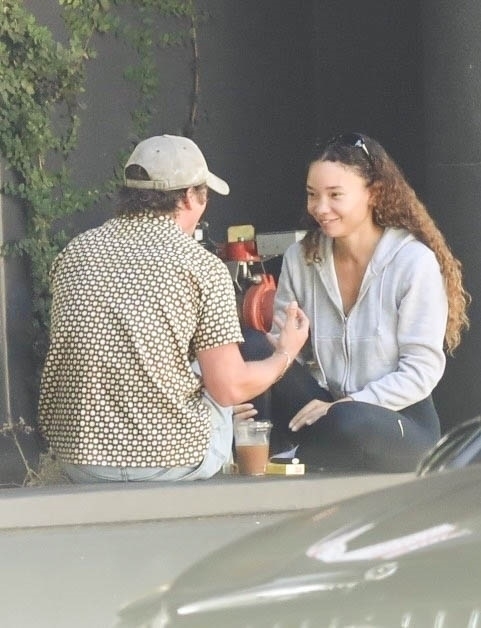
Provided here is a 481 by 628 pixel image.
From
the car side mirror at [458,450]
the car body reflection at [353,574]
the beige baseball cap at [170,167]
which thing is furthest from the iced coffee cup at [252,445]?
the car body reflection at [353,574]

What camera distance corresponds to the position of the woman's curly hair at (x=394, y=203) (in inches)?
184

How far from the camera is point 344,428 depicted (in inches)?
176

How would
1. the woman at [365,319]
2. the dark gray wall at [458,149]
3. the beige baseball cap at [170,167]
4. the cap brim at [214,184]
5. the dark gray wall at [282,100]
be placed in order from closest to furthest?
the beige baseball cap at [170,167], the cap brim at [214,184], the woman at [365,319], the dark gray wall at [458,149], the dark gray wall at [282,100]

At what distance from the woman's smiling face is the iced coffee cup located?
748mm

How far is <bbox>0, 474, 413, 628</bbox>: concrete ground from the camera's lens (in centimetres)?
410

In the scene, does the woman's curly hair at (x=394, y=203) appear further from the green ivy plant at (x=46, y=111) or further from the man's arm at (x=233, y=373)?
the green ivy plant at (x=46, y=111)

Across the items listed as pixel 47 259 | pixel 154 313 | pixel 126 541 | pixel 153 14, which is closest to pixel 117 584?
pixel 126 541

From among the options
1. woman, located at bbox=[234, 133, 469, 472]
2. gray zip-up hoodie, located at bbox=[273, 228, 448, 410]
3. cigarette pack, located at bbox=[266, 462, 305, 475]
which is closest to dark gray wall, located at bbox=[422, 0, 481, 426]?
woman, located at bbox=[234, 133, 469, 472]

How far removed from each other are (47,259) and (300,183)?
5.16 feet

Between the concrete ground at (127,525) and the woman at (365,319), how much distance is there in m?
0.20

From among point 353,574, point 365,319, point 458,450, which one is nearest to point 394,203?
point 365,319

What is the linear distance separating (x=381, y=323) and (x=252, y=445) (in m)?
0.63

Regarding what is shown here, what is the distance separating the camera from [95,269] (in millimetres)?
4184

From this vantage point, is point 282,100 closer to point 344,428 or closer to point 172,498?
point 344,428
